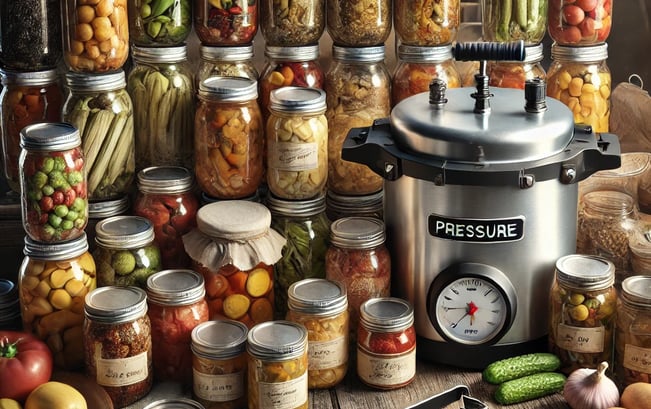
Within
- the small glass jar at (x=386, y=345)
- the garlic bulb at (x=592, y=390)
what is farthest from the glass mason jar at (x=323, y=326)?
the garlic bulb at (x=592, y=390)

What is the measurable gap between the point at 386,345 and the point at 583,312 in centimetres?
33

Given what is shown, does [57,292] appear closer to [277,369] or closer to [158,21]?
[277,369]

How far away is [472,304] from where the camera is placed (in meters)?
1.81

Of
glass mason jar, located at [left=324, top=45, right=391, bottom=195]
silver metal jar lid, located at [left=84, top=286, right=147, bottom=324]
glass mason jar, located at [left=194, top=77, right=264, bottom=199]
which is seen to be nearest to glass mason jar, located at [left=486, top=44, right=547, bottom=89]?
glass mason jar, located at [left=324, top=45, right=391, bottom=195]

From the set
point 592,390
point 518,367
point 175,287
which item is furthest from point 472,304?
point 175,287

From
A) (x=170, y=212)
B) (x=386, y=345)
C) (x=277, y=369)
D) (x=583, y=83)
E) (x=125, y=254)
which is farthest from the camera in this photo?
(x=583, y=83)

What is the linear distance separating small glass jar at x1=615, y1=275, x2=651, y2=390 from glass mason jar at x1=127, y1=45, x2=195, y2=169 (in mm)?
870

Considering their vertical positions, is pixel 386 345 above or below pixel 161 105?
below

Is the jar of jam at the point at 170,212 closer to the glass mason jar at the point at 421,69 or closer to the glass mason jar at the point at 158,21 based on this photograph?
the glass mason jar at the point at 158,21

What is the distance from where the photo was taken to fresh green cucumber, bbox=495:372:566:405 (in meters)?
1.78

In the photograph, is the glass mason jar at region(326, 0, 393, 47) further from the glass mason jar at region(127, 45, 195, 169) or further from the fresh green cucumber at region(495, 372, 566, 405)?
the fresh green cucumber at region(495, 372, 566, 405)

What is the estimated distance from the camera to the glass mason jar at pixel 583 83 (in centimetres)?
212

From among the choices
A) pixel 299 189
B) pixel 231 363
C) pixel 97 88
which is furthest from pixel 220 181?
pixel 231 363

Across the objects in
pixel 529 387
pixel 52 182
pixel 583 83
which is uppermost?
pixel 583 83
